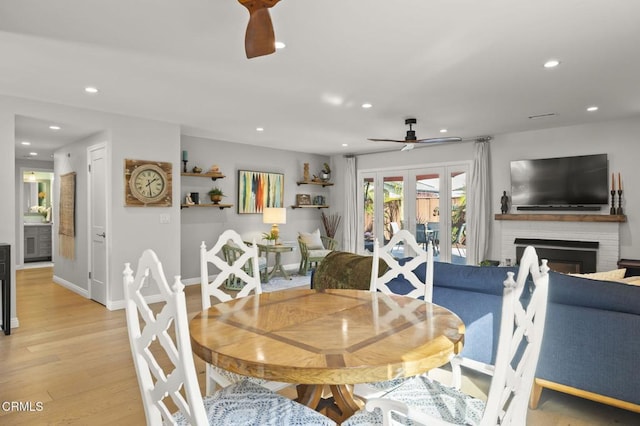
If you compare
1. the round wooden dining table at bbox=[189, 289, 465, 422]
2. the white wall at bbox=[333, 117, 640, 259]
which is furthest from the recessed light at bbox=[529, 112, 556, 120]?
the round wooden dining table at bbox=[189, 289, 465, 422]

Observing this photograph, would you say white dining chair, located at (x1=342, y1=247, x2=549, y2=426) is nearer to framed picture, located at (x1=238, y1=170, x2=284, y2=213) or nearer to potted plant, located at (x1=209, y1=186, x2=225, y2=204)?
potted plant, located at (x1=209, y1=186, x2=225, y2=204)

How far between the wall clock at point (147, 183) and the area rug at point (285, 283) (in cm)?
197

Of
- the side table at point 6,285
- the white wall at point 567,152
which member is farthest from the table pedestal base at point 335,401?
the white wall at point 567,152

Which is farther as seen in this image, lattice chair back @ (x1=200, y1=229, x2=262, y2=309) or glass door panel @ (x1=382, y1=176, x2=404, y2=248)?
glass door panel @ (x1=382, y1=176, x2=404, y2=248)

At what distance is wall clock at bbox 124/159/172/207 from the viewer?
493cm

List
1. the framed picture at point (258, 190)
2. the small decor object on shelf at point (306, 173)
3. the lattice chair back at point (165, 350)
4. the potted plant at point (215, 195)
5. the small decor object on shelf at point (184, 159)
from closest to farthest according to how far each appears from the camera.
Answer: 1. the lattice chair back at point (165, 350)
2. the small decor object on shelf at point (184, 159)
3. the potted plant at point (215, 195)
4. the framed picture at point (258, 190)
5. the small decor object on shelf at point (306, 173)

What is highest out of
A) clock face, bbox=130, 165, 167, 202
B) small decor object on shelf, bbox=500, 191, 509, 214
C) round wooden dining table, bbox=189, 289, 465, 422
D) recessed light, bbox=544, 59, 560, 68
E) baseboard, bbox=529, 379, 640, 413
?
recessed light, bbox=544, 59, 560, 68

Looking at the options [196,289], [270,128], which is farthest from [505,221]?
[196,289]

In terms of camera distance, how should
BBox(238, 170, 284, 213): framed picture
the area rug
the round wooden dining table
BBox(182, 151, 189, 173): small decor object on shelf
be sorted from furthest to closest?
1. BBox(238, 170, 284, 213): framed picture
2. BBox(182, 151, 189, 173): small decor object on shelf
3. the area rug
4. the round wooden dining table

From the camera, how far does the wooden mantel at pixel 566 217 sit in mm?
5215

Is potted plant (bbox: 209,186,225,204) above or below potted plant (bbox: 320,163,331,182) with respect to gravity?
below

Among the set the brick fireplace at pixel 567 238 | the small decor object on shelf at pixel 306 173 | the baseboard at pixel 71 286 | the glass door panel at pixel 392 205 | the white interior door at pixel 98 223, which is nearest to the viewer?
the white interior door at pixel 98 223

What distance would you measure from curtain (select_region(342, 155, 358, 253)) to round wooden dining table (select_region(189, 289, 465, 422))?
607 cm

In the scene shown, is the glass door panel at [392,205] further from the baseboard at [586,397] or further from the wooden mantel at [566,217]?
the baseboard at [586,397]
